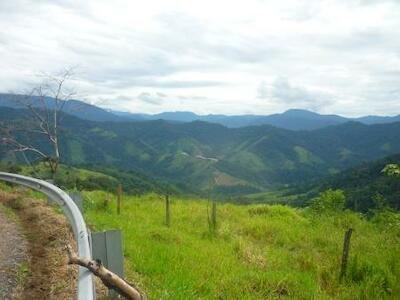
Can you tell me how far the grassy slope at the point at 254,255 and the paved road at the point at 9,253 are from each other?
1.61 m

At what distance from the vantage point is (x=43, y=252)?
7.69 m

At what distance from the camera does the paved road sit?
19.5ft

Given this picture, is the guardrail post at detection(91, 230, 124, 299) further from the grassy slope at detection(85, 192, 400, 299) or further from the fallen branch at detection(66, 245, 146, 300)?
the fallen branch at detection(66, 245, 146, 300)

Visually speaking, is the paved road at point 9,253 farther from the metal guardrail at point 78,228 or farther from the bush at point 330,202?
the bush at point 330,202

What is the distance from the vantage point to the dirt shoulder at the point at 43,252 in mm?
5691

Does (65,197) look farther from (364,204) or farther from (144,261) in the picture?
(364,204)

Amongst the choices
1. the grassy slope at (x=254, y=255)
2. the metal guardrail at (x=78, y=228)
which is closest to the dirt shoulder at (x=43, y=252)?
the metal guardrail at (x=78, y=228)

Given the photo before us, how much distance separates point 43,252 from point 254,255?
4467mm

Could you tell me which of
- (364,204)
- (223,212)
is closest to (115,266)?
(223,212)

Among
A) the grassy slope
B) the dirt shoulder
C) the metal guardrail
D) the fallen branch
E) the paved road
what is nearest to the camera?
the metal guardrail

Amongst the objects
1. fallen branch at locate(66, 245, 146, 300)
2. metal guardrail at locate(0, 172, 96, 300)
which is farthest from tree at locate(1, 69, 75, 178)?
fallen branch at locate(66, 245, 146, 300)

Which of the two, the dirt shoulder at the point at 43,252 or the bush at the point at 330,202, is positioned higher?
the dirt shoulder at the point at 43,252

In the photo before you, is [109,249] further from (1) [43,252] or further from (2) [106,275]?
(1) [43,252]

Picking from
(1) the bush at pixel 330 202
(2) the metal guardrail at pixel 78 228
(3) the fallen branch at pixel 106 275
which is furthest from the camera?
(1) the bush at pixel 330 202
